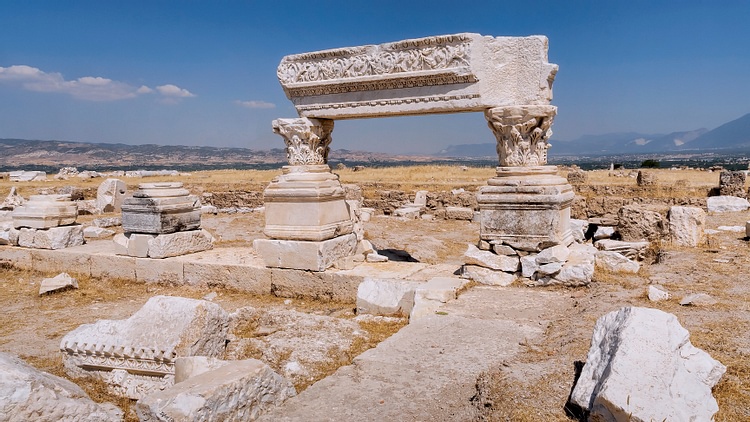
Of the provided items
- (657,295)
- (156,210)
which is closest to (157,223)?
(156,210)

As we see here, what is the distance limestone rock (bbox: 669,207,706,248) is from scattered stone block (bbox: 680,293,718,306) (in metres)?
3.49

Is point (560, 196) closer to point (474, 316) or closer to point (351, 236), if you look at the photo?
point (474, 316)

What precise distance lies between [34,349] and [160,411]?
3.42 m

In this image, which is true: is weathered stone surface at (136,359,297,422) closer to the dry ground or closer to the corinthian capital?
the dry ground

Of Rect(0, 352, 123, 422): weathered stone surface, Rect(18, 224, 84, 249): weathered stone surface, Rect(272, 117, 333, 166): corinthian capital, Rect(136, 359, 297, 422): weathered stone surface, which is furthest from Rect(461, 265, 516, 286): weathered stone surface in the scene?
Rect(18, 224, 84, 249): weathered stone surface

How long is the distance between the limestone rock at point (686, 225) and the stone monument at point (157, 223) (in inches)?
281

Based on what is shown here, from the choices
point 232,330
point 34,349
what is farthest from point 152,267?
point 232,330

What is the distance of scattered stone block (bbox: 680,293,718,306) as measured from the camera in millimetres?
4816

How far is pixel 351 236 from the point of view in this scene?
24.8 ft

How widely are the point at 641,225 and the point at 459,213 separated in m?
6.97

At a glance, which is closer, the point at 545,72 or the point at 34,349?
the point at 34,349

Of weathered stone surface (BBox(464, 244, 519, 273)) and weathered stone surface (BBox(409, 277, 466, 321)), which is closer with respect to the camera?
weathered stone surface (BBox(409, 277, 466, 321))

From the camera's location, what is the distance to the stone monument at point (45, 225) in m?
8.88

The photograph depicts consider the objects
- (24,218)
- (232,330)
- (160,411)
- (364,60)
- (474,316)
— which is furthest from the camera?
(24,218)
